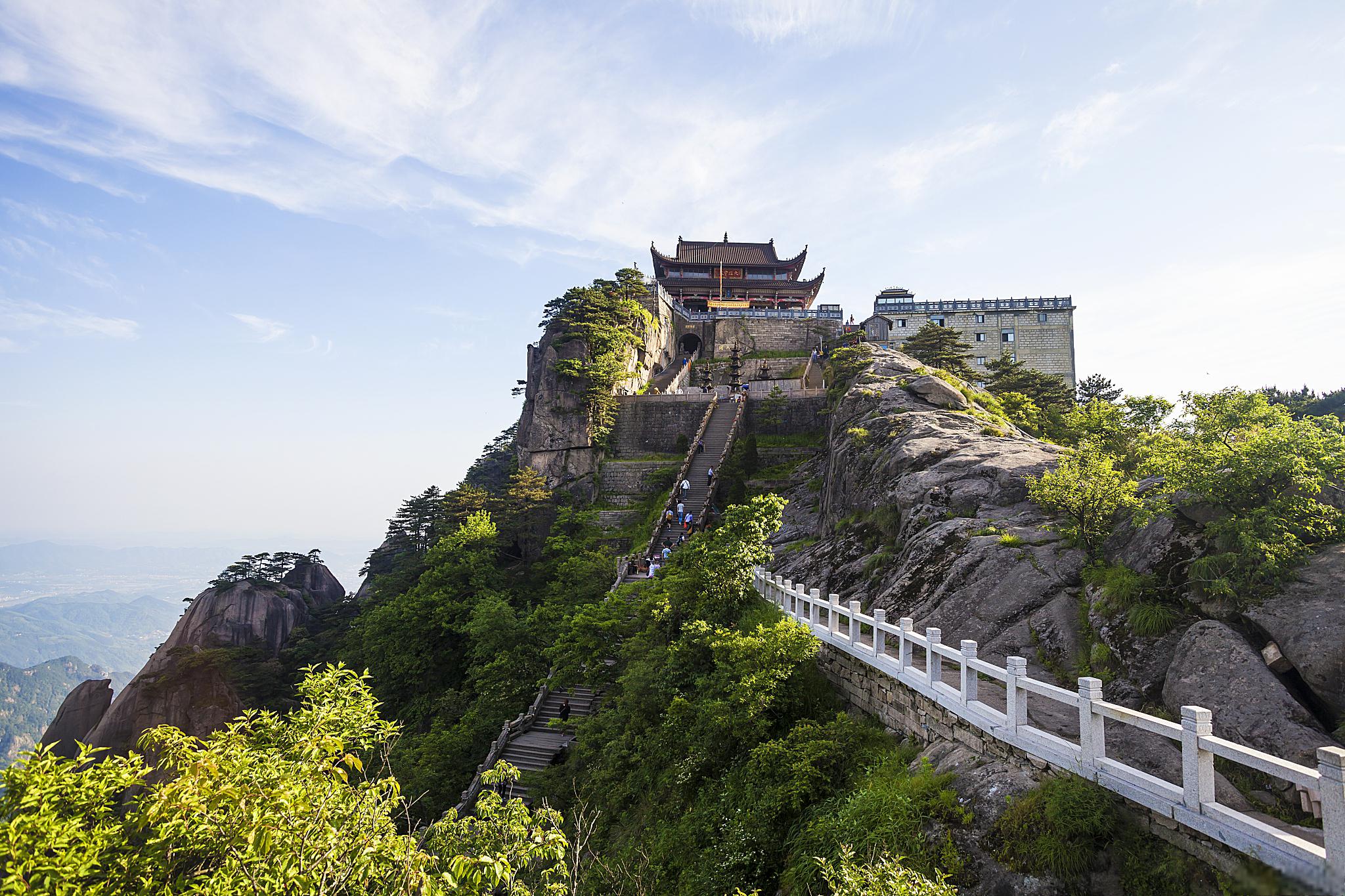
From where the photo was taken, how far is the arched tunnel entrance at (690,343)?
57.5 metres

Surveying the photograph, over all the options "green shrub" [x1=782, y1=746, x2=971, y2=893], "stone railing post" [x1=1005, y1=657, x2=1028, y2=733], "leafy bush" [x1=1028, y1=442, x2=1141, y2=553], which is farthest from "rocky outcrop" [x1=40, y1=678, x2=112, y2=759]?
"leafy bush" [x1=1028, y1=442, x2=1141, y2=553]

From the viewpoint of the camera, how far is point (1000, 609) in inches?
476

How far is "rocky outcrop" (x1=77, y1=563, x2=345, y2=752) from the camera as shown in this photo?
3491 cm

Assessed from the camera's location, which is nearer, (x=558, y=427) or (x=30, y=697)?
(x=558, y=427)

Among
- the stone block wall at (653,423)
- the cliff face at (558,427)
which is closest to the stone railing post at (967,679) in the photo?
the cliff face at (558,427)

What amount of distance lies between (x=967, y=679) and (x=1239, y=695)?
286 centimetres

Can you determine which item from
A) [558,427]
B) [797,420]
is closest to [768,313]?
[797,420]

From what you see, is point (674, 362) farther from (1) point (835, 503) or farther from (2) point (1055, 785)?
(2) point (1055, 785)

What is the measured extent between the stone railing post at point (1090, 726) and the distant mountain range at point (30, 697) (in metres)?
168

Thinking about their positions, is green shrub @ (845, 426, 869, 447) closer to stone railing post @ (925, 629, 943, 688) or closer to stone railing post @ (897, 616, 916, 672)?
stone railing post @ (897, 616, 916, 672)

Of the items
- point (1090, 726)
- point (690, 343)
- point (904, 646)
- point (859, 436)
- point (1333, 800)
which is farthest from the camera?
point (690, 343)

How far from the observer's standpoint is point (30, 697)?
495 ft

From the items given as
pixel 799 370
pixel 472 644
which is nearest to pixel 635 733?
pixel 472 644

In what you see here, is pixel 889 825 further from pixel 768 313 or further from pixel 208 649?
pixel 768 313
